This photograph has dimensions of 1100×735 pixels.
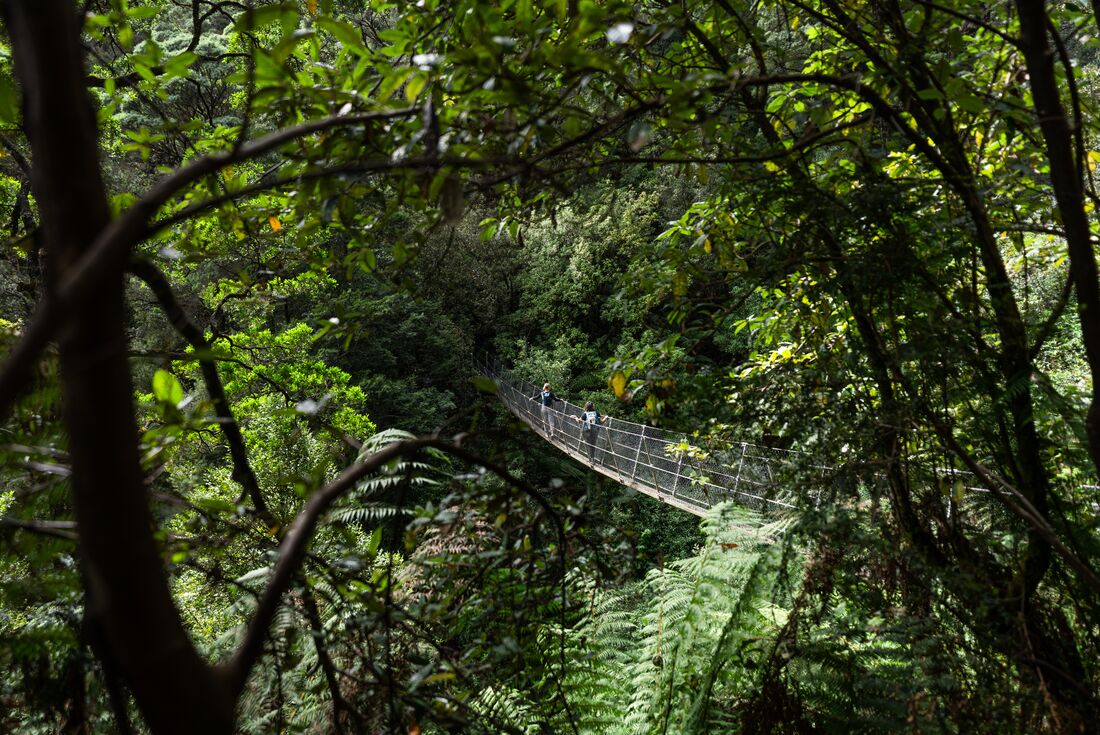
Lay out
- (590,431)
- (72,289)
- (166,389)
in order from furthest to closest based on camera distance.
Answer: (590,431) < (166,389) < (72,289)

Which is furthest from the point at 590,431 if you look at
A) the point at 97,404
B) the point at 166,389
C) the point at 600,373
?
the point at 97,404

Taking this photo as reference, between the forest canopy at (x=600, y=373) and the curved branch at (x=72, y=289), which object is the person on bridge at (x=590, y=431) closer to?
the forest canopy at (x=600, y=373)

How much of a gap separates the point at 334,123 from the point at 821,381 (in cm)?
132

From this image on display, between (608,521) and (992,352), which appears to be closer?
(608,521)

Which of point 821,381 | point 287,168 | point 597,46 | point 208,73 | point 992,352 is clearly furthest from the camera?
point 208,73

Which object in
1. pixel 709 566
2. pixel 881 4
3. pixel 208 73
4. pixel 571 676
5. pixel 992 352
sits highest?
pixel 208 73

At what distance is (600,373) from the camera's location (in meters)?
1.69

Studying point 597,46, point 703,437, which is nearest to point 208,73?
point 597,46

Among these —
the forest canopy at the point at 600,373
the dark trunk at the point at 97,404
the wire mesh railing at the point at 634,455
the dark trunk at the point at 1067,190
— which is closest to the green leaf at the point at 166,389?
the forest canopy at the point at 600,373

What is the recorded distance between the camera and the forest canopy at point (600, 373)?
43 centimetres

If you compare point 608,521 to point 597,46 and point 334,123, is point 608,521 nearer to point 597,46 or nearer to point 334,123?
point 334,123

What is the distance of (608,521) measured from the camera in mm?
1125

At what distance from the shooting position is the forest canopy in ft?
1.42

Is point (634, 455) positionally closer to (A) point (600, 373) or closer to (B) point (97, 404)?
(A) point (600, 373)
